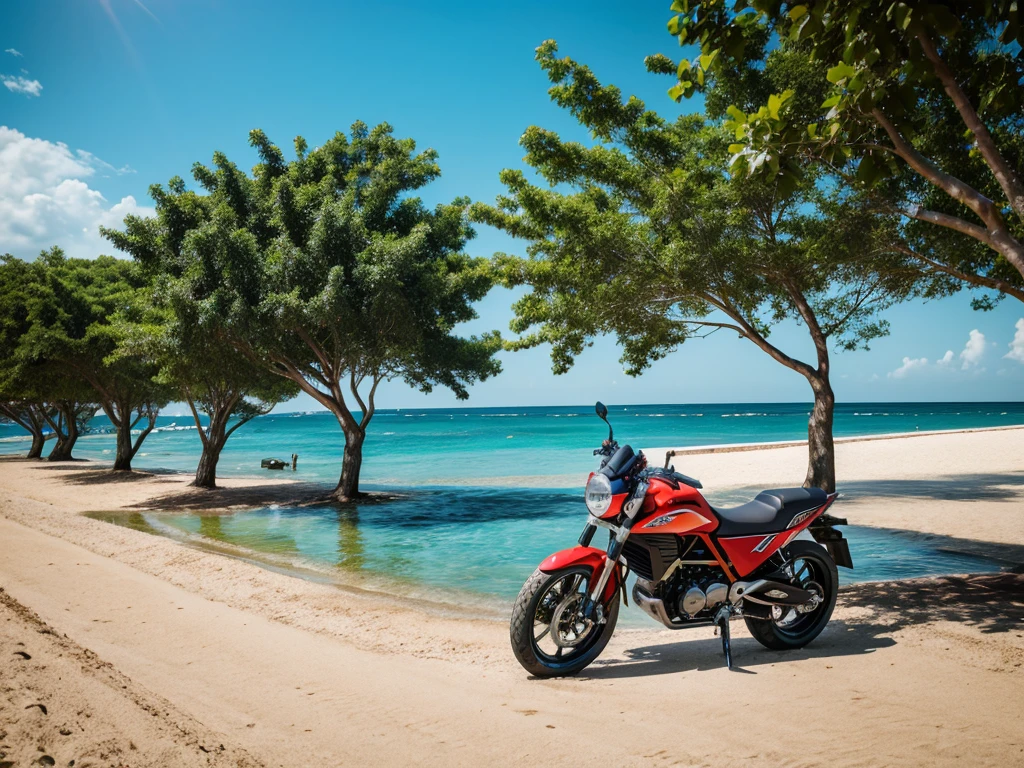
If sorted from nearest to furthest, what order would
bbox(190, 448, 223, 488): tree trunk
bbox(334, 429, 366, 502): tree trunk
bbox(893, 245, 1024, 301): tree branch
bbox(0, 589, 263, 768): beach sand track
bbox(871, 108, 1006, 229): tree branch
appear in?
bbox(0, 589, 263, 768): beach sand track < bbox(871, 108, 1006, 229): tree branch < bbox(893, 245, 1024, 301): tree branch < bbox(334, 429, 366, 502): tree trunk < bbox(190, 448, 223, 488): tree trunk

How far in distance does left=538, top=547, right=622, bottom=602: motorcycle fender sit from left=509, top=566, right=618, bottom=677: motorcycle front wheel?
38mm

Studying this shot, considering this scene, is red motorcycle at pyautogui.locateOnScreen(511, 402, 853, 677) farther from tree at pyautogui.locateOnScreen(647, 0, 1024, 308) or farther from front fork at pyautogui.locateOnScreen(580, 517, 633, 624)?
tree at pyautogui.locateOnScreen(647, 0, 1024, 308)

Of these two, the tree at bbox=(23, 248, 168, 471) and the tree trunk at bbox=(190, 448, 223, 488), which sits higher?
the tree at bbox=(23, 248, 168, 471)

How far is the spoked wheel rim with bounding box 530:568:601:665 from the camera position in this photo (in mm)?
4680

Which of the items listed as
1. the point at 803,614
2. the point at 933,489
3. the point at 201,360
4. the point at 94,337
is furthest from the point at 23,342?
the point at 933,489

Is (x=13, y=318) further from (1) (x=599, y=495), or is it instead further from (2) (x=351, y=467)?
(1) (x=599, y=495)

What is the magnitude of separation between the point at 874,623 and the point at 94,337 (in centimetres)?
2611

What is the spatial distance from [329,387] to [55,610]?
12.5 meters

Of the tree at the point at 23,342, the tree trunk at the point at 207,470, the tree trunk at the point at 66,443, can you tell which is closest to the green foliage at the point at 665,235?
the tree trunk at the point at 207,470

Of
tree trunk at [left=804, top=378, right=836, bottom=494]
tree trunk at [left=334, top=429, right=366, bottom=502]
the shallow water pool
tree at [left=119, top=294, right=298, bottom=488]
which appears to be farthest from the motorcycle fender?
tree trunk at [left=334, top=429, right=366, bottom=502]

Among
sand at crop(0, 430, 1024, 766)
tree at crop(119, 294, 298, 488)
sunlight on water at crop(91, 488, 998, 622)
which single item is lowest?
sunlight on water at crop(91, 488, 998, 622)

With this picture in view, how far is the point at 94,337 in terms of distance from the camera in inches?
935

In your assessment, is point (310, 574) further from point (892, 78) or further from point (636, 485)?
Result: point (892, 78)

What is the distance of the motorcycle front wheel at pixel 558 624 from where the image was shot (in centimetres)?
455
